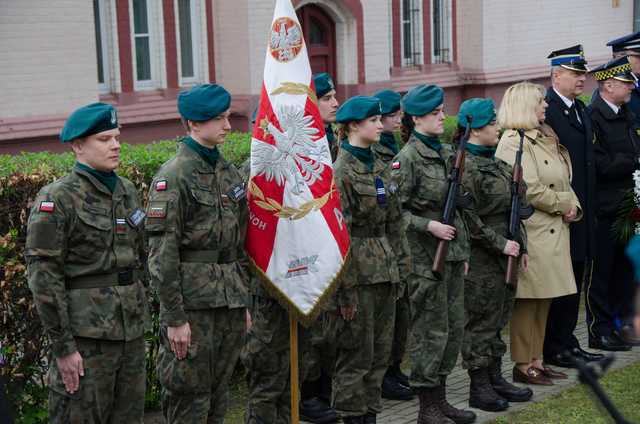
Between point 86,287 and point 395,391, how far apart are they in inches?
126

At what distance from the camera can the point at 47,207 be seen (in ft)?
16.5

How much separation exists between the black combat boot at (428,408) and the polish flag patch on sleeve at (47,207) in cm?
293

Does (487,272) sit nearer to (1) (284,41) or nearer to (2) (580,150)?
(2) (580,150)

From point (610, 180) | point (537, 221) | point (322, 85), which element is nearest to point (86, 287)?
point (322, 85)

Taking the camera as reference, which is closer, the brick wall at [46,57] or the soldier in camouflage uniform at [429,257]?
the soldier in camouflage uniform at [429,257]

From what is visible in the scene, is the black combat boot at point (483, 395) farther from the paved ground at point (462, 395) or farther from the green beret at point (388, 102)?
the green beret at point (388, 102)

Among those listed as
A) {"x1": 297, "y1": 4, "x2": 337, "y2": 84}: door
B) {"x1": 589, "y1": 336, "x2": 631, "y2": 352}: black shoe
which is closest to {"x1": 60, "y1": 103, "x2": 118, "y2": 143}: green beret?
{"x1": 589, "y1": 336, "x2": 631, "y2": 352}: black shoe

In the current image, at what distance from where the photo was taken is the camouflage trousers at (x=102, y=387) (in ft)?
16.8

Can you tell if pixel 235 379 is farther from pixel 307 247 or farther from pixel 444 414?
pixel 307 247

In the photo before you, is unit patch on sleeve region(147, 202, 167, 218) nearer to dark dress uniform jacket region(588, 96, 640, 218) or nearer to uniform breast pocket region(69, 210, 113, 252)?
uniform breast pocket region(69, 210, 113, 252)

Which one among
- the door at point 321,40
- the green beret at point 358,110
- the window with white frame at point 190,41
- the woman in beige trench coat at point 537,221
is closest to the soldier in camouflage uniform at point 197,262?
the green beret at point 358,110

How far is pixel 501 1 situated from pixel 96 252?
55.9 feet

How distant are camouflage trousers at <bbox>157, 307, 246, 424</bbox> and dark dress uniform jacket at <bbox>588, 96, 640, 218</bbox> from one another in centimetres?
432

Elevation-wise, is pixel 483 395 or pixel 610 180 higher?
pixel 610 180
